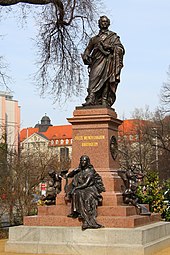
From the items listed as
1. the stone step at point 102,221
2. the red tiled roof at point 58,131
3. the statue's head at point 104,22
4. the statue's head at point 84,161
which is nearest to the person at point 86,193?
the statue's head at point 84,161

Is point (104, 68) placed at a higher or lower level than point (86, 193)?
higher

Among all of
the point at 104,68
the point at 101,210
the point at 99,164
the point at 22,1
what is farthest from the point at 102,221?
the point at 22,1

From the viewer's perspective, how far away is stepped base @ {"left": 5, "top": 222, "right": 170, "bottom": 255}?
11445mm

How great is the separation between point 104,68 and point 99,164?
8.79 ft

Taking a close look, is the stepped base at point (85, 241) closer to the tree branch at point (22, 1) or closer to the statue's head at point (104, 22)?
the statue's head at point (104, 22)

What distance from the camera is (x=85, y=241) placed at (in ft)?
38.7

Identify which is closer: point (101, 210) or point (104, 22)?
point (101, 210)

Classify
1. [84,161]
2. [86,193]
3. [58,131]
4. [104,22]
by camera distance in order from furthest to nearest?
[58,131]
[104,22]
[84,161]
[86,193]

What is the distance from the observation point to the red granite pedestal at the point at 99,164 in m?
12.4

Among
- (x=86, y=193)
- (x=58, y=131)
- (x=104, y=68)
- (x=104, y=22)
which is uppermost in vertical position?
(x=58, y=131)

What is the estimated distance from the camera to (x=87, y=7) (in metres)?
17.2

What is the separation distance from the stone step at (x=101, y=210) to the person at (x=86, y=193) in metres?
0.23

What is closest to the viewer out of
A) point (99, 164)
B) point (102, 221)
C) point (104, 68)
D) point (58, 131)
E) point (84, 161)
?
point (102, 221)

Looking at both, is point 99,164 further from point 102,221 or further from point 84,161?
point 102,221
